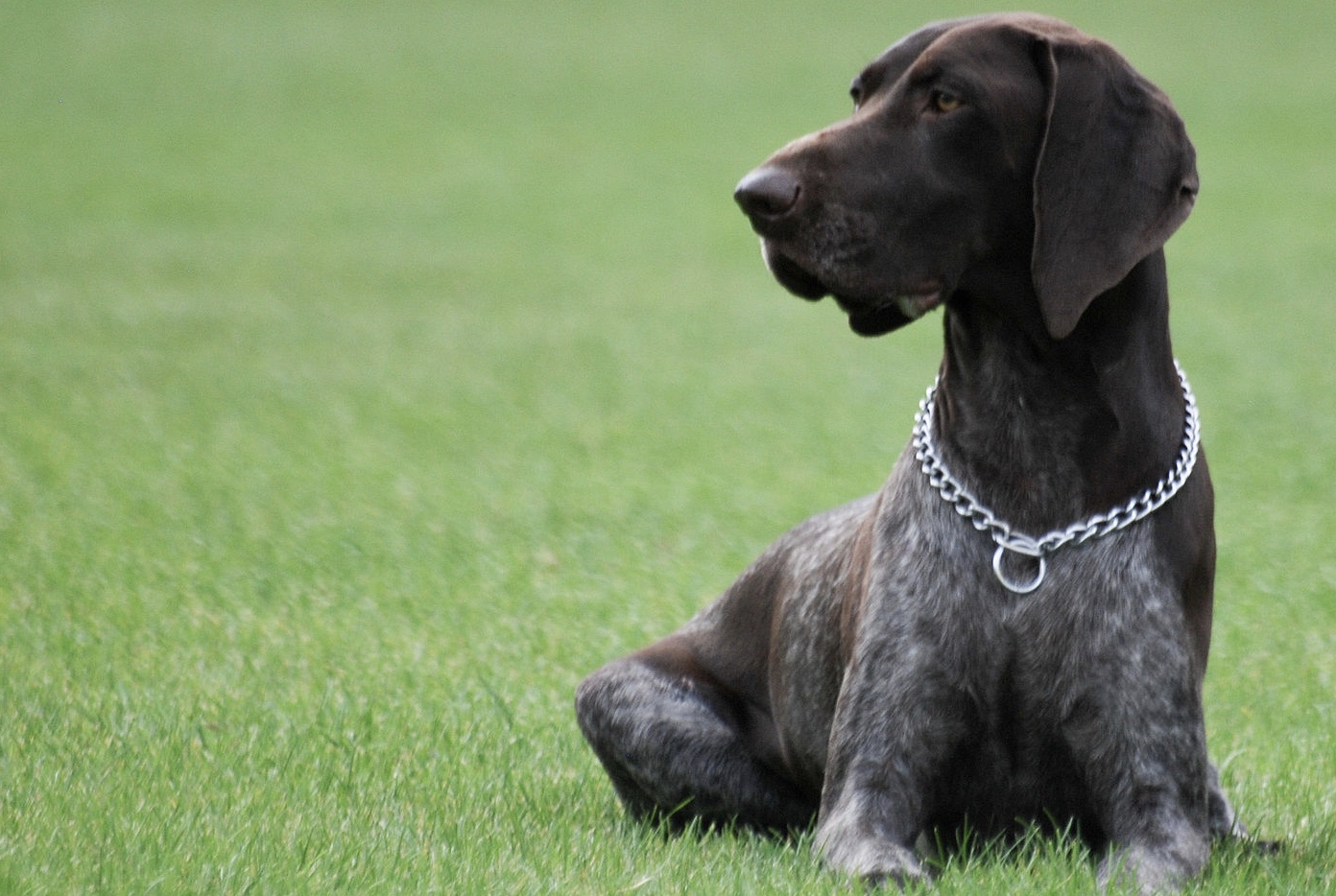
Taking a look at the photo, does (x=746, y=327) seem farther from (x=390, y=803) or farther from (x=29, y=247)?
(x=390, y=803)

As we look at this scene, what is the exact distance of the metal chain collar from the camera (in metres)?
4.35

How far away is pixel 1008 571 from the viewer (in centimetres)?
439

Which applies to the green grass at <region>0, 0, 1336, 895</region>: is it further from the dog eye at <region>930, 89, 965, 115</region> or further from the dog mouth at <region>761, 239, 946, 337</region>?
the dog eye at <region>930, 89, 965, 115</region>

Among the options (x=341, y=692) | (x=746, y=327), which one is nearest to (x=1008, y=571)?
(x=341, y=692)

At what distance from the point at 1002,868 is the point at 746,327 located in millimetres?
13561

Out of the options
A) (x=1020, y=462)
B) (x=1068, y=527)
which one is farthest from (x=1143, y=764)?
(x=1020, y=462)

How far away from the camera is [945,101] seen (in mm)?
4285

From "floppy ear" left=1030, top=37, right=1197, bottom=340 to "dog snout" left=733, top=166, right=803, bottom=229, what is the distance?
55 centimetres

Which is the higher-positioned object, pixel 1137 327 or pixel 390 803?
pixel 1137 327

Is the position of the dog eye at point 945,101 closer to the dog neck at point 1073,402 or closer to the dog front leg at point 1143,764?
the dog neck at point 1073,402

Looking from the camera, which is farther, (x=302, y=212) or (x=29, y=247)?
(x=302, y=212)

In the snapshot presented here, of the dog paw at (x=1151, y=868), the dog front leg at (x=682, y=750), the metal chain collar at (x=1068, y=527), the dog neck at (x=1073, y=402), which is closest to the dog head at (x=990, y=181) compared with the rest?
the dog neck at (x=1073, y=402)

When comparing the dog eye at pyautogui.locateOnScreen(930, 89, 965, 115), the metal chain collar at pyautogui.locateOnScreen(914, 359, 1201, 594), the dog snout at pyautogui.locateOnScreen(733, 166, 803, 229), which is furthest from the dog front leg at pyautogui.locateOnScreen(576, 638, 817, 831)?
the dog eye at pyautogui.locateOnScreen(930, 89, 965, 115)

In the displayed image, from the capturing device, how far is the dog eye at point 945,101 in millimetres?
4273
